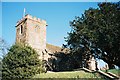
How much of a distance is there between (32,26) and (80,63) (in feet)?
37.5

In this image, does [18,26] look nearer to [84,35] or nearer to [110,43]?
[84,35]

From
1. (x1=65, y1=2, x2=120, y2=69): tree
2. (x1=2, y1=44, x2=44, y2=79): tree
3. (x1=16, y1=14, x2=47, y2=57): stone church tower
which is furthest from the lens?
(x1=16, y1=14, x2=47, y2=57): stone church tower

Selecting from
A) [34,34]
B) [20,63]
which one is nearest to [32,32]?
[34,34]

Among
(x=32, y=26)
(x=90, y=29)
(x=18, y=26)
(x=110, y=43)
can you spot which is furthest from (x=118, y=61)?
(x=18, y=26)

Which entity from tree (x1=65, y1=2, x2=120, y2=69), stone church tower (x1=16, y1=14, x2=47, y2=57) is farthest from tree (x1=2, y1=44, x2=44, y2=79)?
tree (x1=65, y1=2, x2=120, y2=69)

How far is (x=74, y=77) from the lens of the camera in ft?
80.6

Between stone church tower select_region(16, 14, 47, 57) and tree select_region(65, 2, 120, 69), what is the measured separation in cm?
622

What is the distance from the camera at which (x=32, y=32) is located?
38.0 m

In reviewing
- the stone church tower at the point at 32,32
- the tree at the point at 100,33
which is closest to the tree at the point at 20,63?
the stone church tower at the point at 32,32

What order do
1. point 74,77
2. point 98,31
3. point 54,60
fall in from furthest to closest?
point 54,60 → point 98,31 → point 74,77

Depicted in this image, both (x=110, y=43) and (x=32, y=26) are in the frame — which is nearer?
(x=110, y=43)

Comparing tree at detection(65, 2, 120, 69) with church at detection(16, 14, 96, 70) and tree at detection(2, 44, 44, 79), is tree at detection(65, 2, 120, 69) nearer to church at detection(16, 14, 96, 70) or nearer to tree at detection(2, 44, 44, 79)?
church at detection(16, 14, 96, 70)

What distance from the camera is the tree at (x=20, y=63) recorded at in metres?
27.3

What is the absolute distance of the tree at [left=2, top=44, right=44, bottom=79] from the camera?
89.6ft
